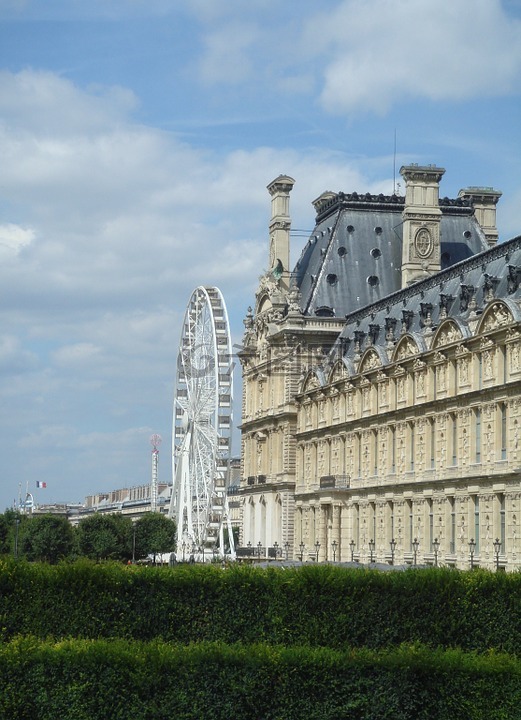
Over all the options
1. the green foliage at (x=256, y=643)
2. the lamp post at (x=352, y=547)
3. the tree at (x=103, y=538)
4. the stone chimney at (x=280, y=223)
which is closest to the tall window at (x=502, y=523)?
the lamp post at (x=352, y=547)

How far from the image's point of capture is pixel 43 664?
37219 mm

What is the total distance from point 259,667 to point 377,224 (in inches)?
3296

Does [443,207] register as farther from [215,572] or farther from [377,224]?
[215,572]

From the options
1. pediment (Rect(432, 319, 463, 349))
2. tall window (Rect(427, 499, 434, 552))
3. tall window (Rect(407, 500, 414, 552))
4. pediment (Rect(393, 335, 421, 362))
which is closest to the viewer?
pediment (Rect(432, 319, 463, 349))

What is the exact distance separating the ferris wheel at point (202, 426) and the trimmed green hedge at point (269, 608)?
55.5m

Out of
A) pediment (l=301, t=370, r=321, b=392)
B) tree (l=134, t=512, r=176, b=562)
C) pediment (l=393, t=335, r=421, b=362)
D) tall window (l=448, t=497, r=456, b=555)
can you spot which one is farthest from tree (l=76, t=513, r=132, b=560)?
tall window (l=448, t=497, r=456, b=555)

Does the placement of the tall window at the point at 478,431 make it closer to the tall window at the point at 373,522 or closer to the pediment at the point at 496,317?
the pediment at the point at 496,317

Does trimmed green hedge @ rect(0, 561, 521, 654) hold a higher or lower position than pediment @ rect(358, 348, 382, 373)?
lower


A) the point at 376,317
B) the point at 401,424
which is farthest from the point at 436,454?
the point at 376,317

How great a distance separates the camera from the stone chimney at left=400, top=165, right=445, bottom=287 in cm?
10650

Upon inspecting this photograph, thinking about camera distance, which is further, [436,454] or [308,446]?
[308,446]

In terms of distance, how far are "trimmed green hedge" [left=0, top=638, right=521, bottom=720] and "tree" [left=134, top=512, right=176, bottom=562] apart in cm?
8925

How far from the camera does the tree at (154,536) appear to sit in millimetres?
127312

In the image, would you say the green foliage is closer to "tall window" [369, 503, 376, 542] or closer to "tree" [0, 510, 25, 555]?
"tall window" [369, 503, 376, 542]
